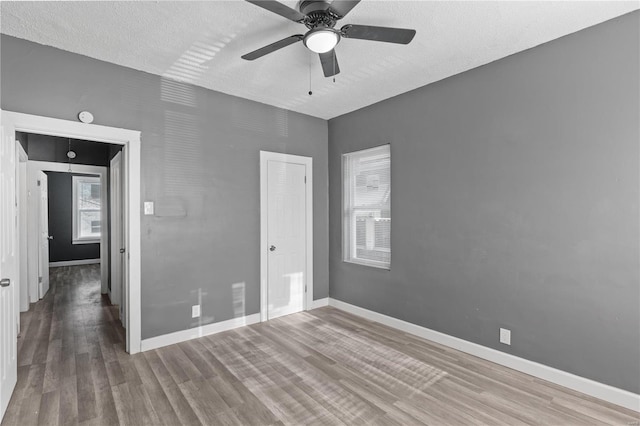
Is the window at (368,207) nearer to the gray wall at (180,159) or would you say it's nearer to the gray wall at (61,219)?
the gray wall at (180,159)

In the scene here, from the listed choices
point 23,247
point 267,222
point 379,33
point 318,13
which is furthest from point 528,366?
point 23,247

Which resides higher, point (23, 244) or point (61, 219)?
point (61, 219)

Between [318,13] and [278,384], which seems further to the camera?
[278,384]

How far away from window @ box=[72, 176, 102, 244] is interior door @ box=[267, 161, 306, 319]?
278 inches

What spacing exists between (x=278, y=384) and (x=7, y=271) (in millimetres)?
2139

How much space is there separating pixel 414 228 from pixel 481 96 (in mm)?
1501

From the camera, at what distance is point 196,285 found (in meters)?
3.65

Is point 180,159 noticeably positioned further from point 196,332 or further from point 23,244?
point 23,244

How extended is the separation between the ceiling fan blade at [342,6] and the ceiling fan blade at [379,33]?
0.11m

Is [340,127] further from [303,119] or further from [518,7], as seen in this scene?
[518,7]

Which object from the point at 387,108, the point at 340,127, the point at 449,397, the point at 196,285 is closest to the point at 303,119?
the point at 340,127

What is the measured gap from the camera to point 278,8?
1879 millimetres

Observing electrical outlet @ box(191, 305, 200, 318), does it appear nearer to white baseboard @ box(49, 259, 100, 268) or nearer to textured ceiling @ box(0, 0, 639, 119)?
textured ceiling @ box(0, 0, 639, 119)

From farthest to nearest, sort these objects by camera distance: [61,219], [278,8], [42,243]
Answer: [61,219] → [42,243] → [278,8]
